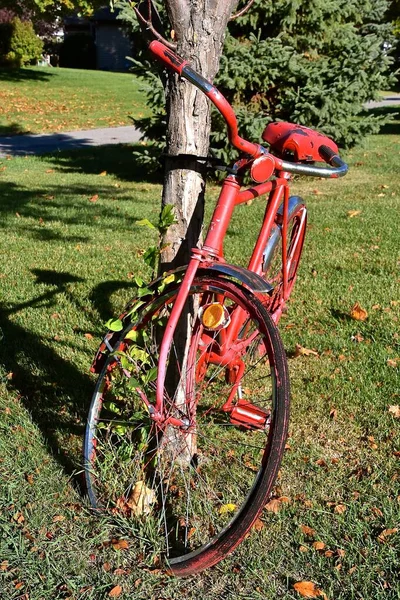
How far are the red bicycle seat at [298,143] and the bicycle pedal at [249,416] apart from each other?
1.11 m

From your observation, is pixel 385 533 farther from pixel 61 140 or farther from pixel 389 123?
pixel 389 123

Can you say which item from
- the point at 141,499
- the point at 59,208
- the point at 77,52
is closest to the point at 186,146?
the point at 141,499

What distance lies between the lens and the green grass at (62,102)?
A: 728 inches

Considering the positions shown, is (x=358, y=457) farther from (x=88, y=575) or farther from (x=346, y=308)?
(x=346, y=308)

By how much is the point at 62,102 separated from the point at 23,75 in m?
7.31

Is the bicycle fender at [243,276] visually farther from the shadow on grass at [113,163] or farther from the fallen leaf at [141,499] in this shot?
the shadow on grass at [113,163]

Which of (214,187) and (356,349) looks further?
(214,187)

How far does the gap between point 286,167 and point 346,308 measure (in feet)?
8.43

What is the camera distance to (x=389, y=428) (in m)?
3.43

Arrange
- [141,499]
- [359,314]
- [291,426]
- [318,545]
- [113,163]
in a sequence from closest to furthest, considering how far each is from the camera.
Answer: [318,545] → [141,499] → [291,426] → [359,314] → [113,163]

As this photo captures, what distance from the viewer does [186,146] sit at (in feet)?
9.37

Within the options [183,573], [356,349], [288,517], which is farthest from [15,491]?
[356,349]

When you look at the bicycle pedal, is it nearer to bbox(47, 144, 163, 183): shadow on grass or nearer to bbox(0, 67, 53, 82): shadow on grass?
bbox(47, 144, 163, 183): shadow on grass

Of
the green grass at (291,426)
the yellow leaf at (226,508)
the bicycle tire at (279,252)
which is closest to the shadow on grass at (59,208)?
the green grass at (291,426)
